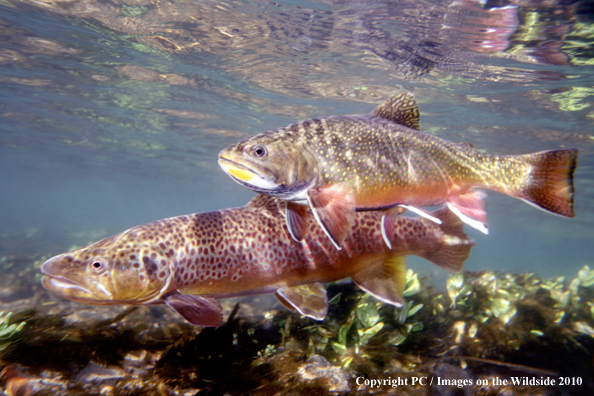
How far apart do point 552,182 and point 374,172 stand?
146 centimetres

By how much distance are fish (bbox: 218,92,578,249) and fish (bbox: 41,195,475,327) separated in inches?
20.6

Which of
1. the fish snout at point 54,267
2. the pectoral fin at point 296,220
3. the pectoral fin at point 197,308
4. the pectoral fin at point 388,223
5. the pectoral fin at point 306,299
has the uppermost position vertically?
the pectoral fin at point 296,220

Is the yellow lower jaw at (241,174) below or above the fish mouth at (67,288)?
above

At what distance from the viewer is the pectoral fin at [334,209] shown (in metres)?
2.16

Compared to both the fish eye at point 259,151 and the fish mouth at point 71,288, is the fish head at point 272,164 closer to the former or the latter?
the fish eye at point 259,151

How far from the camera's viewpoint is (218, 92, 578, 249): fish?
88.1 inches

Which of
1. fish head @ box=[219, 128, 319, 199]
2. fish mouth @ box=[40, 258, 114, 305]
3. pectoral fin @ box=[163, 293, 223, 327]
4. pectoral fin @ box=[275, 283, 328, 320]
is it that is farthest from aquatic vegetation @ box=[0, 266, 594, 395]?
fish head @ box=[219, 128, 319, 199]

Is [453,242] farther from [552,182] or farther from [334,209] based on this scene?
[334,209]

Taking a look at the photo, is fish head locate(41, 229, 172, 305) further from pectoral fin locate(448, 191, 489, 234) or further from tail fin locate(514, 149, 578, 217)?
tail fin locate(514, 149, 578, 217)

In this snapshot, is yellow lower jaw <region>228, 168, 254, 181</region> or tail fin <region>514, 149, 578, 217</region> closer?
yellow lower jaw <region>228, 168, 254, 181</region>

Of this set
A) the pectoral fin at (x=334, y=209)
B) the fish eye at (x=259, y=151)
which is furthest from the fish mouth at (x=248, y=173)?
the pectoral fin at (x=334, y=209)

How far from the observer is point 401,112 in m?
3.10

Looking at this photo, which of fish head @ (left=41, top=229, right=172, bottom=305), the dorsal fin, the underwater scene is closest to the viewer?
the underwater scene

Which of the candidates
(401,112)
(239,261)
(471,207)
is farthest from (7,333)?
(471,207)
